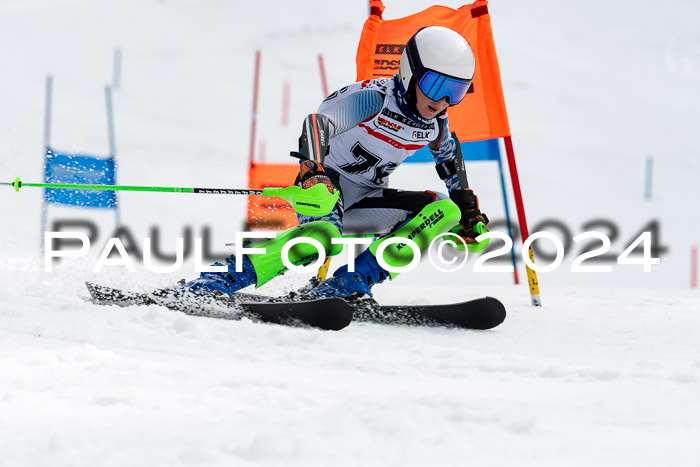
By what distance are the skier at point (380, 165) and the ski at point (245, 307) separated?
0.28 ft

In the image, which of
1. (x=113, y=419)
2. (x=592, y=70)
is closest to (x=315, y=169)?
(x=113, y=419)

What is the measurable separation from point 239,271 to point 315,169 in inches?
23.7

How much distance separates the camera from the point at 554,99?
21578 millimetres

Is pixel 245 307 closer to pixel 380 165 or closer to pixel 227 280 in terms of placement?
pixel 227 280

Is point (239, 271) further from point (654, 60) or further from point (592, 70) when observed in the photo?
point (654, 60)

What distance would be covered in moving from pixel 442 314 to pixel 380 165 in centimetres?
88

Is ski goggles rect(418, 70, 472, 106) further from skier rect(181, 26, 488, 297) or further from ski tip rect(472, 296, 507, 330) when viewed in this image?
ski tip rect(472, 296, 507, 330)

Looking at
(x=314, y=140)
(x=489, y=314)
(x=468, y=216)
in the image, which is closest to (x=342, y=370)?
(x=489, y=314)

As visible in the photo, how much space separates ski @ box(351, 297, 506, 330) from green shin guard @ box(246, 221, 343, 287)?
1.03 feet

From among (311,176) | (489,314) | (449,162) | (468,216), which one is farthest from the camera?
(449,162)

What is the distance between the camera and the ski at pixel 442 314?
9.18 feet

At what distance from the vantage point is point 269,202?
6.16 metres

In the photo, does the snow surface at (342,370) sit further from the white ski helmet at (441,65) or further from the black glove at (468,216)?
the white ski helmet at (441,65)

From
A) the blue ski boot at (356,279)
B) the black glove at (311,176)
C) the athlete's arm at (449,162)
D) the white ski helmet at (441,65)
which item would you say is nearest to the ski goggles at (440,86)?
the white ski helmet at (441,65)
